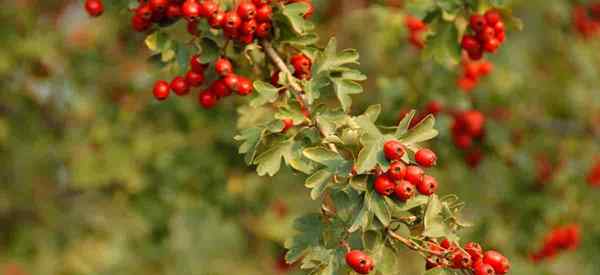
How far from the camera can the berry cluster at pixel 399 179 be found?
2232 millimetres

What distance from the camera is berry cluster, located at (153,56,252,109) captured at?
2684 millimetres

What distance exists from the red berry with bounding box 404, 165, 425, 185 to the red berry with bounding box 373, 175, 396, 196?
0.04m

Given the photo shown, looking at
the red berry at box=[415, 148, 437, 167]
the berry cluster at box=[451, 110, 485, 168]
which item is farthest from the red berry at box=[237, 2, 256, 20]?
the berry cluster at box=[451, 110, 485, 168]

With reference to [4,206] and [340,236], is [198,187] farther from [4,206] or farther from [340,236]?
[340,236]

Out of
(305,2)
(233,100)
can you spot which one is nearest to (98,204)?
(233,100)

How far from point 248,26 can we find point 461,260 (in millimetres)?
897

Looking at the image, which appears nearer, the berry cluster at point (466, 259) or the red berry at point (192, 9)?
the berry cluster at point (466, 259)

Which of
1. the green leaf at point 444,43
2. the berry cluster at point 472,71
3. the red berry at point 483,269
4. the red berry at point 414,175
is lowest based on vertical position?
the berry cluster at point 472,71

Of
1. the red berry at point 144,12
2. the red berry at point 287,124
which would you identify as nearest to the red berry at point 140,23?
the red berry at point 144,12

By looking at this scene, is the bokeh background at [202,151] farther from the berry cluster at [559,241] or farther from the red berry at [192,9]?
the red berry at [192,9]

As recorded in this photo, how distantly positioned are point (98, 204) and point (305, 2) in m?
4.73

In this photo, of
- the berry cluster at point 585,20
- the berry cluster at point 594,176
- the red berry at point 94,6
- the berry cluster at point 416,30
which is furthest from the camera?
the berry cluster at point 585,20

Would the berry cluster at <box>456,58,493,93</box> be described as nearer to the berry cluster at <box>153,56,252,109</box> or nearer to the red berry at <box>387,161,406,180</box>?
the berry cluster at <box>153,56,252,109</box>

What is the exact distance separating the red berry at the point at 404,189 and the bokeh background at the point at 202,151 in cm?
193
